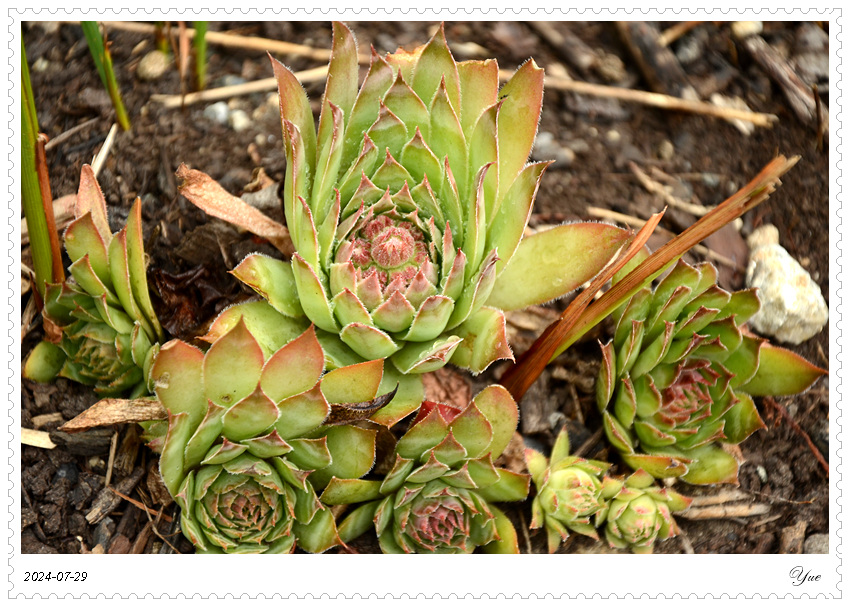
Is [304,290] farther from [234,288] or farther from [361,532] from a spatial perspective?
[361,532]

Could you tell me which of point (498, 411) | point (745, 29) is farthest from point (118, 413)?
point (745, 29)

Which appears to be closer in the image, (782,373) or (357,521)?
(357,521)

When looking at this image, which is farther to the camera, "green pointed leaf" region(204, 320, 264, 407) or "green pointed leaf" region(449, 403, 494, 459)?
"green pointed leaf" region(449, 403, 494, 459)

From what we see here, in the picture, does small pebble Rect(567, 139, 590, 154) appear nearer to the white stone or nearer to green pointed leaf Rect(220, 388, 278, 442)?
the white stone

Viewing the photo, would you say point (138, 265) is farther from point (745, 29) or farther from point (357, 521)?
point (745, 29)

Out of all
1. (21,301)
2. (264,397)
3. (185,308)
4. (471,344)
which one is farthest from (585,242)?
(21,301)

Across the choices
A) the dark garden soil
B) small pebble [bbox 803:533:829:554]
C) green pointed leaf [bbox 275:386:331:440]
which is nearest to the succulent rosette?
green pointed leaf [bbox 275:386:331:440]
